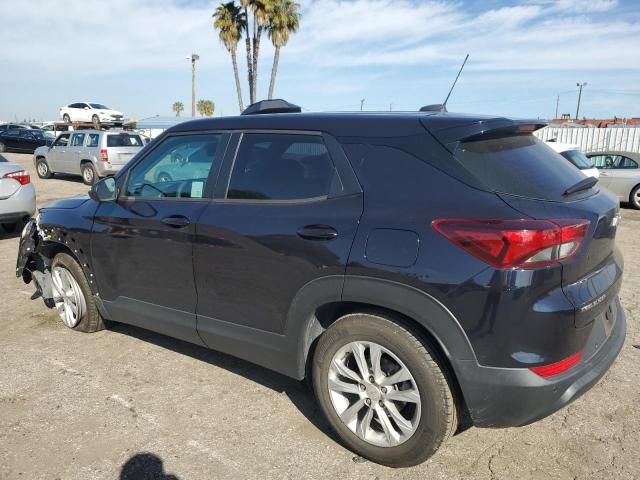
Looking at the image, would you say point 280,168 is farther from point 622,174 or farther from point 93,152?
point 93,152

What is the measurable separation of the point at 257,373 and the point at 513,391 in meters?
1.95

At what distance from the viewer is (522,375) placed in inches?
89.7

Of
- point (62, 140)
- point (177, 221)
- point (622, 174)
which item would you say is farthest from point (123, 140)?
point (177, 221)

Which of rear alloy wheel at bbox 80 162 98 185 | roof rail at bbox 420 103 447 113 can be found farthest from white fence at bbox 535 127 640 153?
roof rail at bbox 420 103 447 113

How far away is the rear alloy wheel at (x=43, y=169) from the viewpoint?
706 inches

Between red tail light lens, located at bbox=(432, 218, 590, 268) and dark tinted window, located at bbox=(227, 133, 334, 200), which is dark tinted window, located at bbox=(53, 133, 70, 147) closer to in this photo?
dark tinted window, located at bbox=(227, 133, 334, 200)

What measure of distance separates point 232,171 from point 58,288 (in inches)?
90.4

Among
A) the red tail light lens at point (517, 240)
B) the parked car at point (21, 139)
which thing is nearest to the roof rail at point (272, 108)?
the red tail light lens at point (517, 240)

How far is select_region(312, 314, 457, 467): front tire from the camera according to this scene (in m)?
2.45

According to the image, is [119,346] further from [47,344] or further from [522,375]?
[522,375]

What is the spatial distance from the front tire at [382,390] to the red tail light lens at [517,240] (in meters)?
0.52

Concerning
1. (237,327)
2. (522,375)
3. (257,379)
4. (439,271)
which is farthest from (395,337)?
(257,379)

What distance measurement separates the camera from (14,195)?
307 inches

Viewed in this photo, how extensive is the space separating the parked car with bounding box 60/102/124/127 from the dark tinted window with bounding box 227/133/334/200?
32795mm
